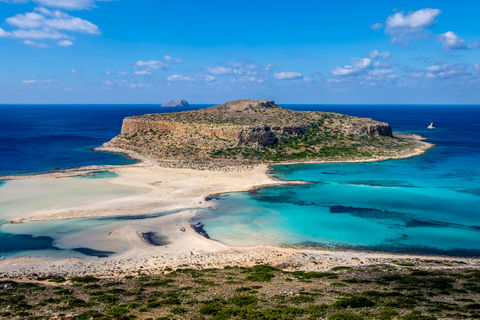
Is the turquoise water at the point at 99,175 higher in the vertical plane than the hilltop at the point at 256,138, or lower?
lower

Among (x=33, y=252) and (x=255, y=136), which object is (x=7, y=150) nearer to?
(x=255, y=136)

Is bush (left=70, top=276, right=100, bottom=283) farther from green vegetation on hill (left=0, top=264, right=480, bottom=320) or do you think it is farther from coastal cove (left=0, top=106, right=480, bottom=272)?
coastal cove (left=0, top=106, right=480, bottom=272)

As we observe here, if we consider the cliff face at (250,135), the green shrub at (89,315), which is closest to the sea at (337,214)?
the cliff face at (250,135)

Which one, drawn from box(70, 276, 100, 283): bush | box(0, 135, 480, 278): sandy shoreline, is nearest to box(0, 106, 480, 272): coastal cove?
box(0, 135, 480, 278): sandy shoreline

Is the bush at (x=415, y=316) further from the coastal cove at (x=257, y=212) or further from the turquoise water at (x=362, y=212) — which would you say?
the turquoise water at (x=362, y=212)

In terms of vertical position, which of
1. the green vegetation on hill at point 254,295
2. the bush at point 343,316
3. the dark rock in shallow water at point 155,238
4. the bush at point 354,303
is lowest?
the dark rock in shallow water at point 155,238

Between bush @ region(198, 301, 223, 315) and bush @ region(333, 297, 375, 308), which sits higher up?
bush @ region(333, 297, 375, 308)
